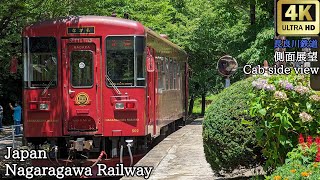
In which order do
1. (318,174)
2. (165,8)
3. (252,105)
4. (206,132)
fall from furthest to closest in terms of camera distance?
(165,8)
(206,132)
(252,105)
(318,174)

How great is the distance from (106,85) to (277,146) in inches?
215

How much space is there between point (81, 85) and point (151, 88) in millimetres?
1793

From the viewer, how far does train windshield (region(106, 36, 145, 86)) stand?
12.6m

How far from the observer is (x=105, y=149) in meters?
12.9

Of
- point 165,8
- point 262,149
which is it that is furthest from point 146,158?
point 165,8

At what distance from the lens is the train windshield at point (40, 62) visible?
12.8 m

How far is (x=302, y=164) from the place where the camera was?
292 inches

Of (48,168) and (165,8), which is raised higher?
(165,8)

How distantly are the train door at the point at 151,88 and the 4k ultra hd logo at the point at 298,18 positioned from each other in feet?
20.0

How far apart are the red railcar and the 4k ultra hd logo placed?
597 centimetres

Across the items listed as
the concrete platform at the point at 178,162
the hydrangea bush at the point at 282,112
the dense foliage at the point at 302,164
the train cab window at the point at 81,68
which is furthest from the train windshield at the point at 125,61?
the dense foliage at the point at 302,164

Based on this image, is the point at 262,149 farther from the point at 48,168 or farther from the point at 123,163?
the point at 48,168

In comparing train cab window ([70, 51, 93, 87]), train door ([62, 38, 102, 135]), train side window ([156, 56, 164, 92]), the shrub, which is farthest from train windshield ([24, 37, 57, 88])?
the shrub

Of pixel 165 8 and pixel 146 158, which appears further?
pixel 165 8
